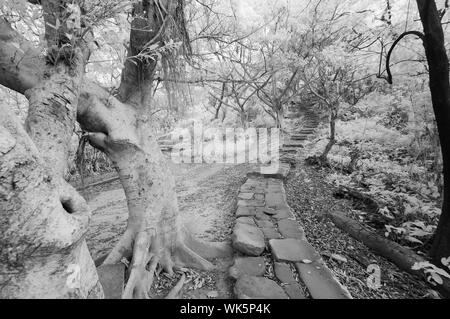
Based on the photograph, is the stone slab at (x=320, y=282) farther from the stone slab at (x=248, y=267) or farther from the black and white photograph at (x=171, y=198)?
the stone slab at (x=248, y=267)

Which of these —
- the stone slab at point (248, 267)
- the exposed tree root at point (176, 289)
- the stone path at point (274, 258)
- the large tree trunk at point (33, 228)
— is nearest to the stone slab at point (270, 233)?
the stone path at point (274, 258)

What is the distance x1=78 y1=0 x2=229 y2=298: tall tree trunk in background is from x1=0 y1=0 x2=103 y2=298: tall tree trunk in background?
562 millimetres

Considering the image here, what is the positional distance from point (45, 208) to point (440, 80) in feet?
11.7

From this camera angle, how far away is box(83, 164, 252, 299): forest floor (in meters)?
2.32

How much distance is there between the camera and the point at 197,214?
172 inches

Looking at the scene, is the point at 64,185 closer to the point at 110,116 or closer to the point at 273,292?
the point at 110,116

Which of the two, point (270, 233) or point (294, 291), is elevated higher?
point (270, 233)

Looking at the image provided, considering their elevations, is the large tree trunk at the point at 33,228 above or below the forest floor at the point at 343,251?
above

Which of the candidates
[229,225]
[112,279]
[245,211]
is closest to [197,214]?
[229,225]

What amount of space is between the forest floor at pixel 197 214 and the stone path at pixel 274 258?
251mm

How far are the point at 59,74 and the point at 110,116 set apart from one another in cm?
67

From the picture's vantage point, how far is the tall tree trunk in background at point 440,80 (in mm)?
2240

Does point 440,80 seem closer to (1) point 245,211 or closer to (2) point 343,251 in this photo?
(2) point 343,251

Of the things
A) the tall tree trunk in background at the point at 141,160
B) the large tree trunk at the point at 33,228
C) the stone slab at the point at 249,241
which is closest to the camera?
the large tree trunk at the point at 33,228
